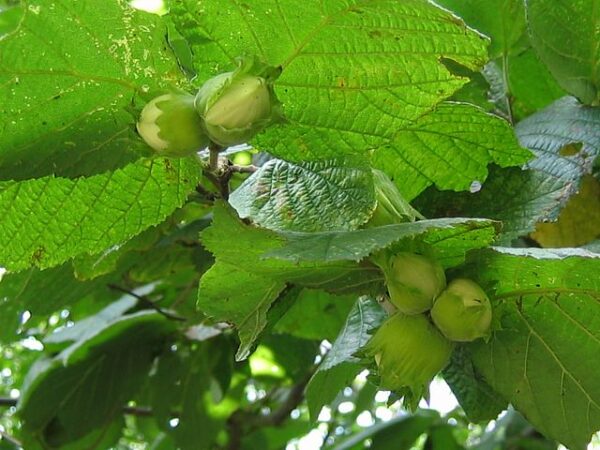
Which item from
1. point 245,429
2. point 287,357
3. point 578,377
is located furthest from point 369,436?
point 578,377

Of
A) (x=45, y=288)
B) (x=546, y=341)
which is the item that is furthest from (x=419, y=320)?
(x=45, y=288)

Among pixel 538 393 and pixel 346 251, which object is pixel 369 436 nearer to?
Result: pixel 538 393

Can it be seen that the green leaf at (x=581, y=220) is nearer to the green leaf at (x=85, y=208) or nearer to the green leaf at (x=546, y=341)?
the green leaf at (x=546, y=341)

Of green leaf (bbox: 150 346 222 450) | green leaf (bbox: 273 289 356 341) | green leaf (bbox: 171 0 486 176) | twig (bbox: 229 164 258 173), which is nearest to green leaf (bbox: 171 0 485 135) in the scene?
green leaf (bbox: 171 0 486 176)

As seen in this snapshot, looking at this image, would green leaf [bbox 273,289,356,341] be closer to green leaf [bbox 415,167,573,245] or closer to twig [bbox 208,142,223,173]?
green leaf [bbox 415,167,573,245]

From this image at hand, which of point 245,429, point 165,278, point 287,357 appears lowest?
point 245,429
